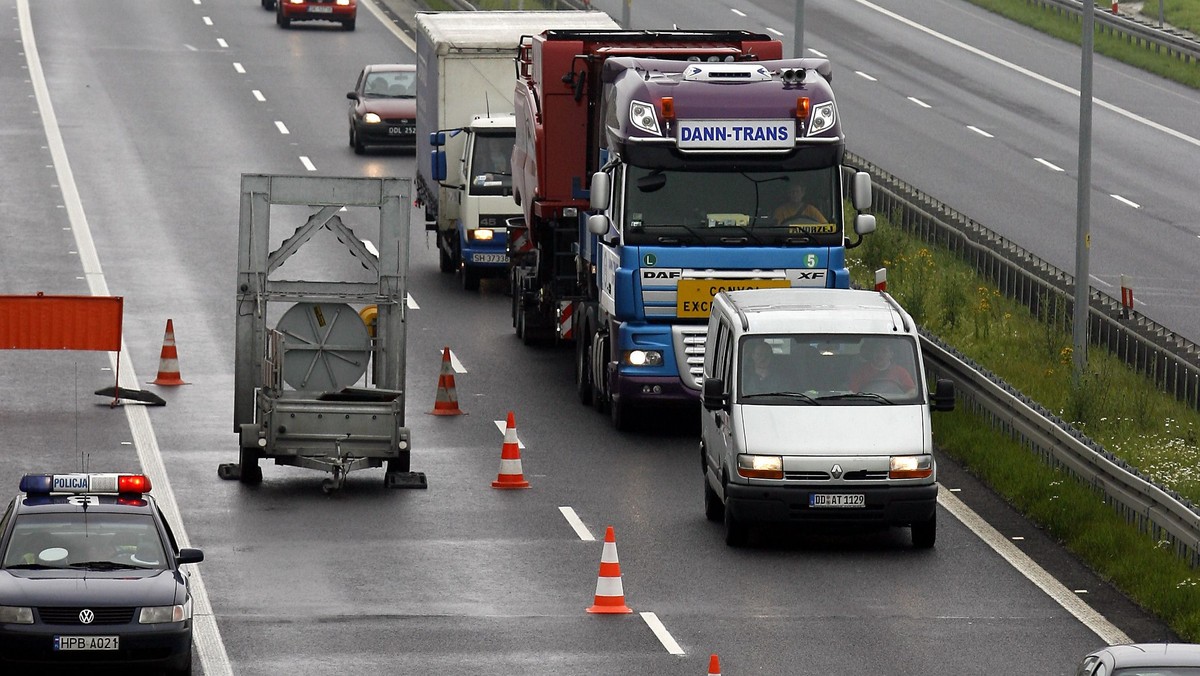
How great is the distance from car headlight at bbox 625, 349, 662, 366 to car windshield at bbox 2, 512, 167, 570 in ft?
30.9

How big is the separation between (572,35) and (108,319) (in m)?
6.21

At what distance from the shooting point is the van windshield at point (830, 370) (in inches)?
826

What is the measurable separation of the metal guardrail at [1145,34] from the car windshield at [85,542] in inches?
1705

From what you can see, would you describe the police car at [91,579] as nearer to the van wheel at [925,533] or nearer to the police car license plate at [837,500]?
the police car license plate at [837,500]

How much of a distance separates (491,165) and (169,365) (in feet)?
25.4

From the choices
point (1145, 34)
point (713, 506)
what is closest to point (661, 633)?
point (713, 506)

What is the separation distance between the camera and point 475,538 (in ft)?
69.5

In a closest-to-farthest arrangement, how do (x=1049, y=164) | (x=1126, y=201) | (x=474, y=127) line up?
(x=474, y=127) < (x=1126, y=201) < (x=1049, y=164)

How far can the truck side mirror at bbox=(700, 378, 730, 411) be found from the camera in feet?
68.7

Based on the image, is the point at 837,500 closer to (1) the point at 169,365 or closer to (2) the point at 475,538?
(2) the point at 475,538

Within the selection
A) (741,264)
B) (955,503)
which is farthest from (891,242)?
(955,503)

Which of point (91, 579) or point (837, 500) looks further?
point (837, 500)

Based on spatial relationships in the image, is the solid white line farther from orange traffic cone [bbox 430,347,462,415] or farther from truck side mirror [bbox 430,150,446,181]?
orange traffic cone [bbox 430,347,462,415]

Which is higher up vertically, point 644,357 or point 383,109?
point 383,109
